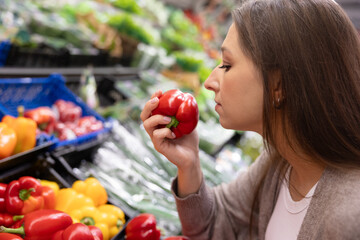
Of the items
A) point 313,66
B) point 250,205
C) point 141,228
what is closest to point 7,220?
point 141,228

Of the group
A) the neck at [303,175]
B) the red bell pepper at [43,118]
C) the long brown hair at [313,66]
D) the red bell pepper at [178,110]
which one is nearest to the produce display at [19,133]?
the red bell pepper at [43,118]

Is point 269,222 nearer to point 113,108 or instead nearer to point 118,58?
point 113,108

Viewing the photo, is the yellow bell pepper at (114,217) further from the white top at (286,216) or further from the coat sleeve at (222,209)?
the white top at (286,216)

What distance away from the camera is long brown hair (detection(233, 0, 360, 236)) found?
1.06 meters

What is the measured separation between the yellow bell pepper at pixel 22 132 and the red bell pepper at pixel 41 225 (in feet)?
1.88

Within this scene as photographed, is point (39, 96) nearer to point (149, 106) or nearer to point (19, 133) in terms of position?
point (19, 133)

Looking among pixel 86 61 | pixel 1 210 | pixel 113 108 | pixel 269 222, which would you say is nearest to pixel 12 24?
pixel 86 61

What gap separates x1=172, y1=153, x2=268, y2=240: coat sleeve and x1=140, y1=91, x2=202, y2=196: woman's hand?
0.26ft

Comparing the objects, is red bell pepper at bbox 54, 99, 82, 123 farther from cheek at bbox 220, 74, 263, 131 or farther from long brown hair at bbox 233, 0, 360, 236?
long brown hair at bbox 233, 0, 360, 236

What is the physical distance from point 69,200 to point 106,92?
2.05 m

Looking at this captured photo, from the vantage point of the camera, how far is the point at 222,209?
5.64 feet

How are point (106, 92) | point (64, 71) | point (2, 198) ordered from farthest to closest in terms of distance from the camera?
1. point (106, 92)
2. point (64, 71)
3. point (2, 198)

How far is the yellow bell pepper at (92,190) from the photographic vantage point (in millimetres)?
1597

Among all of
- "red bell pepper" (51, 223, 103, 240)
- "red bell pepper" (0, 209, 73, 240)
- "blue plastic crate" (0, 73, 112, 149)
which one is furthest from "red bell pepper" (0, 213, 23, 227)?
"blue plastic crate" (0, 73, 112, 149)
